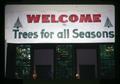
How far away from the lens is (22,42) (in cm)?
331

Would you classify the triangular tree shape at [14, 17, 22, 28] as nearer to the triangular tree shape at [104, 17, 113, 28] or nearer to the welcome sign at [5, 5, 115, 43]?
the welcome sign at [5, 5, 115, 43]

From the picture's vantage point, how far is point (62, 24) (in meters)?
3.34

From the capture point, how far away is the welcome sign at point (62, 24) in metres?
3.33

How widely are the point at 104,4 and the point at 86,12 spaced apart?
0.79 feet

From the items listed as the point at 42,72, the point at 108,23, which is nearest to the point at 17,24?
the point at 42,72

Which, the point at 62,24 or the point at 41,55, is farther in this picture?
the point at 41,55

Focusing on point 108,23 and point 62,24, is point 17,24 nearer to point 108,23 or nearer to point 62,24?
point 62,24

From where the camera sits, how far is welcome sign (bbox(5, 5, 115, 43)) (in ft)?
10.9

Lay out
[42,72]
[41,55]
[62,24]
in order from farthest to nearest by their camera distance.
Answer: [42,72] → [41,55] → [62,24]

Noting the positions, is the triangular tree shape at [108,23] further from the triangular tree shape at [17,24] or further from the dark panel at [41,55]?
the triangular tree shape at [17,24]

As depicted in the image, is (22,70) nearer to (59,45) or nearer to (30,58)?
(30,58)

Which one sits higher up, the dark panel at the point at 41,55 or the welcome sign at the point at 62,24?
the welcome sign at the point at 62,24

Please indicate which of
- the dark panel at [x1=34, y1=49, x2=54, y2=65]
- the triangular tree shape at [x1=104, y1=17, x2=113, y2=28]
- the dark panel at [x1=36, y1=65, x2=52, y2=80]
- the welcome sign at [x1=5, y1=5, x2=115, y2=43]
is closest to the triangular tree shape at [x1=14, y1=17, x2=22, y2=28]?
the welcome sign at [x1=5, y1=5, x2=115, y2=43]

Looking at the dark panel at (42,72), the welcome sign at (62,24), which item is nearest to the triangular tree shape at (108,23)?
the welcome sign at (62,24)
